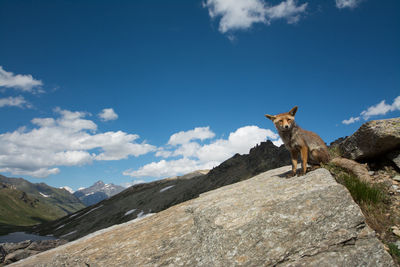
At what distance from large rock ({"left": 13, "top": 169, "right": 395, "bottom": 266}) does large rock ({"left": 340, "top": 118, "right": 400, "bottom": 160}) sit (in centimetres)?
388

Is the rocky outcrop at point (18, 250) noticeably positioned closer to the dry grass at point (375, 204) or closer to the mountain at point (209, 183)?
the dry grass at point (375, 204)

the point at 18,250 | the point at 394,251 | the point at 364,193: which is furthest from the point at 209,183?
the point at 394,251

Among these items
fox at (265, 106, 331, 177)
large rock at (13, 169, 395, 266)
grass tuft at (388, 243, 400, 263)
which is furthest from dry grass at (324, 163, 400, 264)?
fox at (265, 106, 331, 177)

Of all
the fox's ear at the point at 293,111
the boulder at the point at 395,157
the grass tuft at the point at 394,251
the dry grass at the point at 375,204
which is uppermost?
the fox's ear at the point at 293,111

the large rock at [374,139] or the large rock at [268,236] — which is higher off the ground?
the large rock at [374,139]

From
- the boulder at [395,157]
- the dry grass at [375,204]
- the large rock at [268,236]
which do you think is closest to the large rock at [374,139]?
the boulder at [395,157]

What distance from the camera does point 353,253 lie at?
4.75 meters

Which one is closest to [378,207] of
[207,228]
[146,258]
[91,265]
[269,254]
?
[269,254]

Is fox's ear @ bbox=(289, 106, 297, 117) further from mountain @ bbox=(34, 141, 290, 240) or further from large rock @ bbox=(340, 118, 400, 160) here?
mountain @ bbox=(34, 141, 290, 240)

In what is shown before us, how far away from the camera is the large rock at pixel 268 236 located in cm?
490

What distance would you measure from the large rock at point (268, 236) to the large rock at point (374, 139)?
12.7 ft

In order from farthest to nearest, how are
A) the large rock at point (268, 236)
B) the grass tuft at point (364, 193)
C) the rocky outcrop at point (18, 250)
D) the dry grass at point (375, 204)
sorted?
the rocky outcrop at point (18, 250) < the grass tuft at point (364, 193) < the dry grass at point (375, 204) < the large rock at point (268, 236)

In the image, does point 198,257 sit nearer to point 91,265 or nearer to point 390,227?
point 91,265

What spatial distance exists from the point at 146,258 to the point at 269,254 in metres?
3.07
